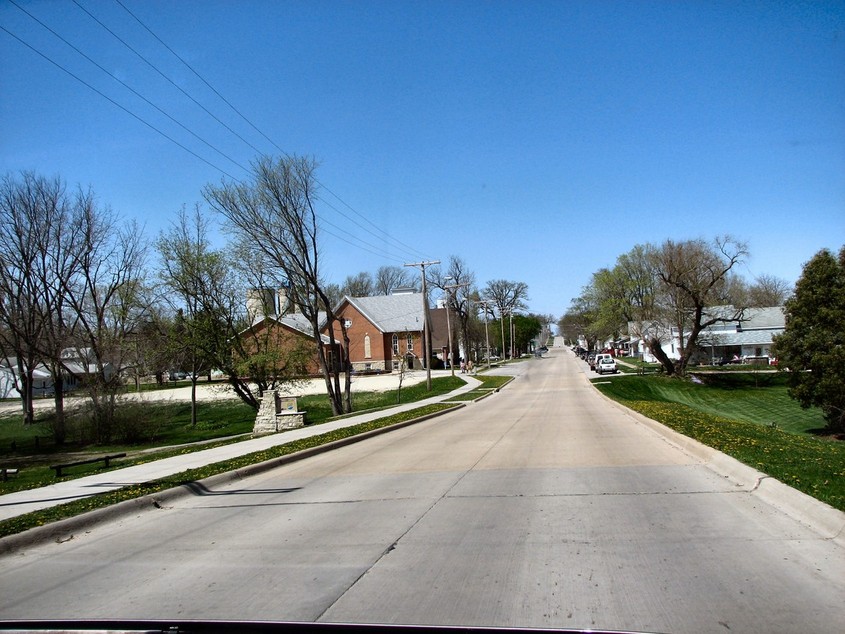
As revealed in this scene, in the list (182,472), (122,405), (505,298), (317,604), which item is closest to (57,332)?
(122,405)

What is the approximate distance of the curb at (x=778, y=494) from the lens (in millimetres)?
6421

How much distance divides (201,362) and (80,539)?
35588 millimetres

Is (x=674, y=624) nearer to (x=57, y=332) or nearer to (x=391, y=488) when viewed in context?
(x=391, y=488)

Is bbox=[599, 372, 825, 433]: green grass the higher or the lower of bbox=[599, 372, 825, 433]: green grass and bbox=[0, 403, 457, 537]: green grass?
the lower

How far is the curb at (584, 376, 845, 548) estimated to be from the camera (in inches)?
253

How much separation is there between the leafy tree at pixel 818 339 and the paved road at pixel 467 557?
23.9 meters

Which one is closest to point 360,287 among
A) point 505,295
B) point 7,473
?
point 505,295

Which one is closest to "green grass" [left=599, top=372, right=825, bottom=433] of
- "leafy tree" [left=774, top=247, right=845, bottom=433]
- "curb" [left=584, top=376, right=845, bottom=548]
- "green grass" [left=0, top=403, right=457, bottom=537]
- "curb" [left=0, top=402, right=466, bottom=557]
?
"leafy tree" [left=774, top=247, right=845, bottom=433]

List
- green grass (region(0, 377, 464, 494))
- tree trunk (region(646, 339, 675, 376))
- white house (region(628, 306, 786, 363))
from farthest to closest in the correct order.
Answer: white house (region(628, 306, 786, 363))
tree trunk (region(646, 339, 675, 376))
green grass (region(0, 377, 464, 494))

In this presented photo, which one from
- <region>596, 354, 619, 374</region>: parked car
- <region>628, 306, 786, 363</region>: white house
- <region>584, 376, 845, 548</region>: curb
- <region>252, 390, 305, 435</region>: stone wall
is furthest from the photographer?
<region>628, 306, 786, 363</region>: white house

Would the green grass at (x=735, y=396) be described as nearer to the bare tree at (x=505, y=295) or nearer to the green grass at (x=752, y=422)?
the green grass at (x=752, y=422)

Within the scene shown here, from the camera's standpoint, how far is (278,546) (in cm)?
692

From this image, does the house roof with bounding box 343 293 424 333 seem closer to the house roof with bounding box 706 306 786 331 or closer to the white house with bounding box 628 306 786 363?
the white house with bounding box 628 306 786 363

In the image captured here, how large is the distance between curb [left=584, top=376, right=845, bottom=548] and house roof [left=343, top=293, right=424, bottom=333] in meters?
65.2
